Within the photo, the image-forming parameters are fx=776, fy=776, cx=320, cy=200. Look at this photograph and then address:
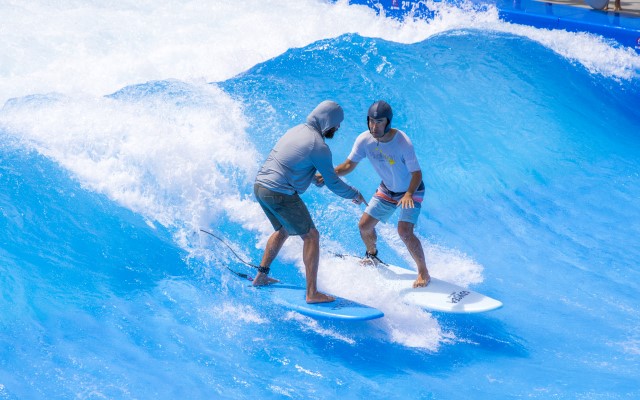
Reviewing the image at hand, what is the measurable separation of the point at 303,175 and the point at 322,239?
173cm

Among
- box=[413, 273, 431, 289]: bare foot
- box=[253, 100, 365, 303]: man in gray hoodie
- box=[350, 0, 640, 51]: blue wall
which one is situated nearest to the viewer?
box=[253, 100, 365, 303]: man in gray hoodie

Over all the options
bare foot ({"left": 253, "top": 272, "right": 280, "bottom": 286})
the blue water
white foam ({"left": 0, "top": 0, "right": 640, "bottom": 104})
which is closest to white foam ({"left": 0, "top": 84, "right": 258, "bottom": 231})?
the blue water

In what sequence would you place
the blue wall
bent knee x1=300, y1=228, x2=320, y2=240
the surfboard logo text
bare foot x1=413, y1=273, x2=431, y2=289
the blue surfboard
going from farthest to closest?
the blue wall < bare foot x1=413, y1=273, x2=431, y2=289 < the surfboard logo text < bent knee x1=300, y1=228, x2=320, y2=240 < the blue surfboard

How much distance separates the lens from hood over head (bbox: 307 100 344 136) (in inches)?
206

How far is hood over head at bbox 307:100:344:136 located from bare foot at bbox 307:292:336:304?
117cm

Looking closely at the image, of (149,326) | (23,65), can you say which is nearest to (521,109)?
(149,326)

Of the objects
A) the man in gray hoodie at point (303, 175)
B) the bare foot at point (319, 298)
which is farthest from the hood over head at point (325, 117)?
the bare foot at point (319, 298)

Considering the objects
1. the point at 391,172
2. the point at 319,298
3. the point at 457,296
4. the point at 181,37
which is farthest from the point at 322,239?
the point at 181,37

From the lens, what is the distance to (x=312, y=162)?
5254 mm

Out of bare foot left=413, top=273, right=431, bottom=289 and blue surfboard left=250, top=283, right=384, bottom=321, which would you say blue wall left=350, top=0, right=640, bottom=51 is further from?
blue surfboard left=250, top=283, right=384, bottom=321

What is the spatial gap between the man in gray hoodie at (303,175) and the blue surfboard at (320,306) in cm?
8

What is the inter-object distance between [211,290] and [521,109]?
564 centimetres

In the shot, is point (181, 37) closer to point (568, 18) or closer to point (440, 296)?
point (568, 18)

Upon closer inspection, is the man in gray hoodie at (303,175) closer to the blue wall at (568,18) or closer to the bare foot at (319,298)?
the bare foot at (319,298)
